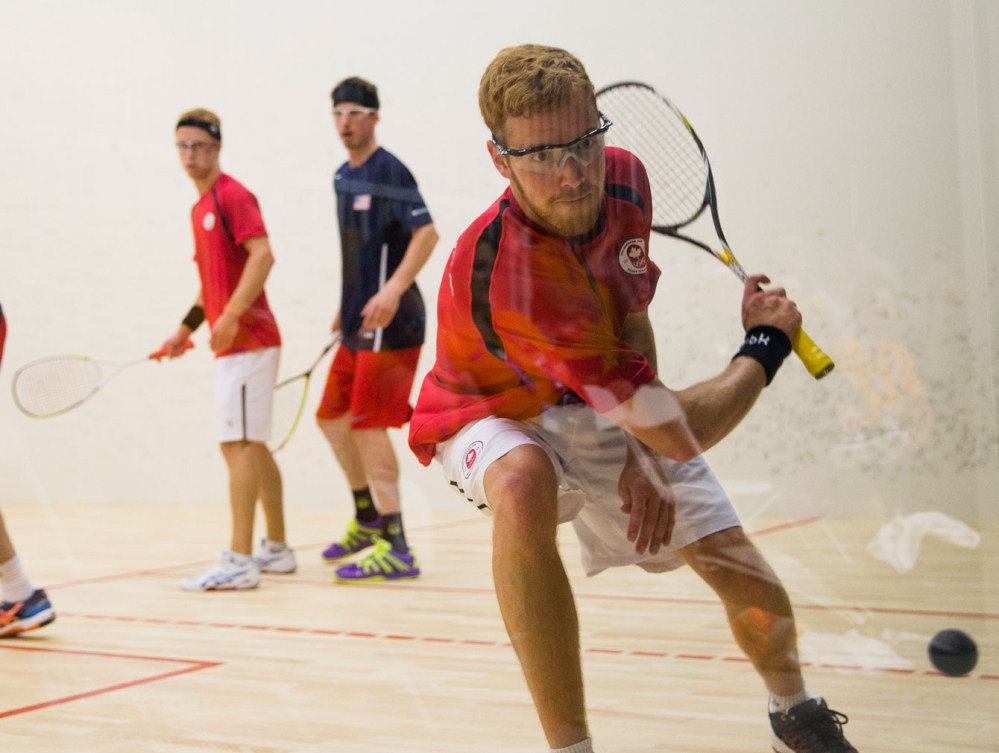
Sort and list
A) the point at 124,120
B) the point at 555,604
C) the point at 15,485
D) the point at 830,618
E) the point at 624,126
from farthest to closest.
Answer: the point at 15,485
the point at 124,120
the point at 830,618
the point at 624,126
the point at 555,604

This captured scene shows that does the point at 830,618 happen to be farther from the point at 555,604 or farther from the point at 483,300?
the point at 483,300

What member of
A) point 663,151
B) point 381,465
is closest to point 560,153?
point 663,151

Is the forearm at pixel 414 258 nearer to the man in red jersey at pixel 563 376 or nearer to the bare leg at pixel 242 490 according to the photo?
the man in red jersey at pixel 563 376

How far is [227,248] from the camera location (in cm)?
260

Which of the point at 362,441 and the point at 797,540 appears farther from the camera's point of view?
the point at 362,441

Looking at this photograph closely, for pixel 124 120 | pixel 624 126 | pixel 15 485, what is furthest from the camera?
pixel 15 485

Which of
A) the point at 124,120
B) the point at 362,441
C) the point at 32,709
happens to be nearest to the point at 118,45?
the point at 124,120

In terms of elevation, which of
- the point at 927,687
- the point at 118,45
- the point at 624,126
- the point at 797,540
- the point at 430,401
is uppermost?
the point at 118,45

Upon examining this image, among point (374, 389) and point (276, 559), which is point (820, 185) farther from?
point (276, 559)

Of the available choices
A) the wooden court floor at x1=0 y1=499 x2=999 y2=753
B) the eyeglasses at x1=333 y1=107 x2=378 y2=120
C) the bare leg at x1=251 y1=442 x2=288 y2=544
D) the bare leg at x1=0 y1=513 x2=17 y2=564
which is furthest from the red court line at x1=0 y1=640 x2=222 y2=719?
the eyeglasses at x1=333 y1=107 x2=378 y2=120

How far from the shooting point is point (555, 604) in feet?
3.90

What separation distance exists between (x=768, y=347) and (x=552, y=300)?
0.19 m

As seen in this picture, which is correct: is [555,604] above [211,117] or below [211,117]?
below

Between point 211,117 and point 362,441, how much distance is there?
2.14ft
